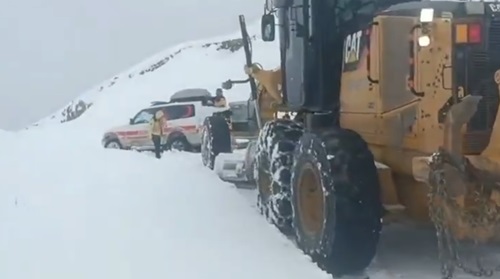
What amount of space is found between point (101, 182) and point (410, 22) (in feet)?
20.1

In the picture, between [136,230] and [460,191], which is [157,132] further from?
[460,191]

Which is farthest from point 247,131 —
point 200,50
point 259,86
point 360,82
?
point 200,50

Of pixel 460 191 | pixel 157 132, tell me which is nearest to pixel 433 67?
pixel 460 191

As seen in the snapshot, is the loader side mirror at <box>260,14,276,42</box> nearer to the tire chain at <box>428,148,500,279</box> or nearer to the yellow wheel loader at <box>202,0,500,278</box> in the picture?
the yellow wheel loader at <box>202,0,500,278</box>

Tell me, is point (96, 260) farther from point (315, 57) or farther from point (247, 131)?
point (247, 131)

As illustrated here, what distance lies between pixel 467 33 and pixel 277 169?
2.76 meters

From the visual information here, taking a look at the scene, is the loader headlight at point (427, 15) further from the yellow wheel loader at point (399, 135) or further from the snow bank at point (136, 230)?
the snow bank at point (136, 230)

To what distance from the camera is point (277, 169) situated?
26.4ft

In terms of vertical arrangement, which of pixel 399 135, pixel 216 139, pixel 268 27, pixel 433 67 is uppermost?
pixel 268 27

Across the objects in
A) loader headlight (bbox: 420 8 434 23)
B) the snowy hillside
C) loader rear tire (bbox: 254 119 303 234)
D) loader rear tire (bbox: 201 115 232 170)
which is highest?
loader headlight (bbox: 420 8 434 23)

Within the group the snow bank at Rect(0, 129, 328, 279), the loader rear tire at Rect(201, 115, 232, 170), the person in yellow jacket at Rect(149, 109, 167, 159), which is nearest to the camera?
the snow bank at Rect(0, 129, 328, 279)

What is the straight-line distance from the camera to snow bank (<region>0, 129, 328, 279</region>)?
641 centimetres

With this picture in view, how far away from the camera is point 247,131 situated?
15.3 m

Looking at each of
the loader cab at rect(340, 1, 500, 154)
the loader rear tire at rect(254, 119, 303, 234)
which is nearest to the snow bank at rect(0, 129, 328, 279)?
the loader rear tire at rect(254, 119, 303, 234)
